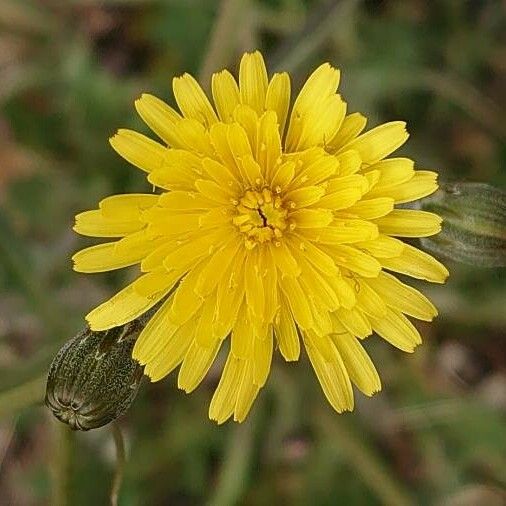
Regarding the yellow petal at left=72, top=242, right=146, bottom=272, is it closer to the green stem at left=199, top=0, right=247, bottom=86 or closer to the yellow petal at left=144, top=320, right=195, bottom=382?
the yellow petal at left=144, top=320, right=195, bottom=382

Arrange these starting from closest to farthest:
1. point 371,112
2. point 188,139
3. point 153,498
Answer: point 188,139 < point 371,112 < point 153,498

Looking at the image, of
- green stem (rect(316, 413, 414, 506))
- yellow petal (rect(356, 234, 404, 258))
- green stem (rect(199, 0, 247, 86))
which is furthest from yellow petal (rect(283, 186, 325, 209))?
green stem (rect(316, 413, 414, 506))

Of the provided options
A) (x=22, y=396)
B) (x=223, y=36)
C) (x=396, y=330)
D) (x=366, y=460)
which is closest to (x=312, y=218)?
(x=396, y=330)

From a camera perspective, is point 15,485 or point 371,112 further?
point 15,485

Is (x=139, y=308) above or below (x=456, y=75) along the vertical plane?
above

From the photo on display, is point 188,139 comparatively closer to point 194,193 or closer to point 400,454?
point 194,193

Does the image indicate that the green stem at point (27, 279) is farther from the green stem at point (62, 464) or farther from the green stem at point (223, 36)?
the green stem at point (223, 36)

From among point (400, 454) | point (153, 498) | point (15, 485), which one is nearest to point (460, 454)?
point (400, 454)
